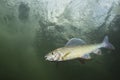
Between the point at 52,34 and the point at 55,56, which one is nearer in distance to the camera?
the point at 55,56

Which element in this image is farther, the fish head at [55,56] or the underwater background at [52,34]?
the underwater background at [52,34]

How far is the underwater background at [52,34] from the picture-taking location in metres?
5.56

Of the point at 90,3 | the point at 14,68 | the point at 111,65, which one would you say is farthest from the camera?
the point at 14,68

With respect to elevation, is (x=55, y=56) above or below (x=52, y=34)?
above

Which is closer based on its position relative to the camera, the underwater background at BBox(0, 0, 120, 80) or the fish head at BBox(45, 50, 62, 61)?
the fish head at BBox(45, 50, 62, 61)

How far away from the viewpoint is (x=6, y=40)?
22.2 ft

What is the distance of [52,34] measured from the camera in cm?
610

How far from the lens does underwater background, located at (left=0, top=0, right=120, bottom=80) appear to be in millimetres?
5559

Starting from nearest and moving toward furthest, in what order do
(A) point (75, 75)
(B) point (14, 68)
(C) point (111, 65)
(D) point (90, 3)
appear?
(D) point (90, 3), (C) point (111, 65), (A) point (75, 75), (B) point (14, 68)

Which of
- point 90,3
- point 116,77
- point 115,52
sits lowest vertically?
point 116,77

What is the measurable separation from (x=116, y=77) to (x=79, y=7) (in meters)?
2.26

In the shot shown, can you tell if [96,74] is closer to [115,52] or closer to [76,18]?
[115,52]

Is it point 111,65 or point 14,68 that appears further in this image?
point 14,68

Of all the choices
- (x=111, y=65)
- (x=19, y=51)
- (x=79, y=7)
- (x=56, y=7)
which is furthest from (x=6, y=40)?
(x=111, y=65)
